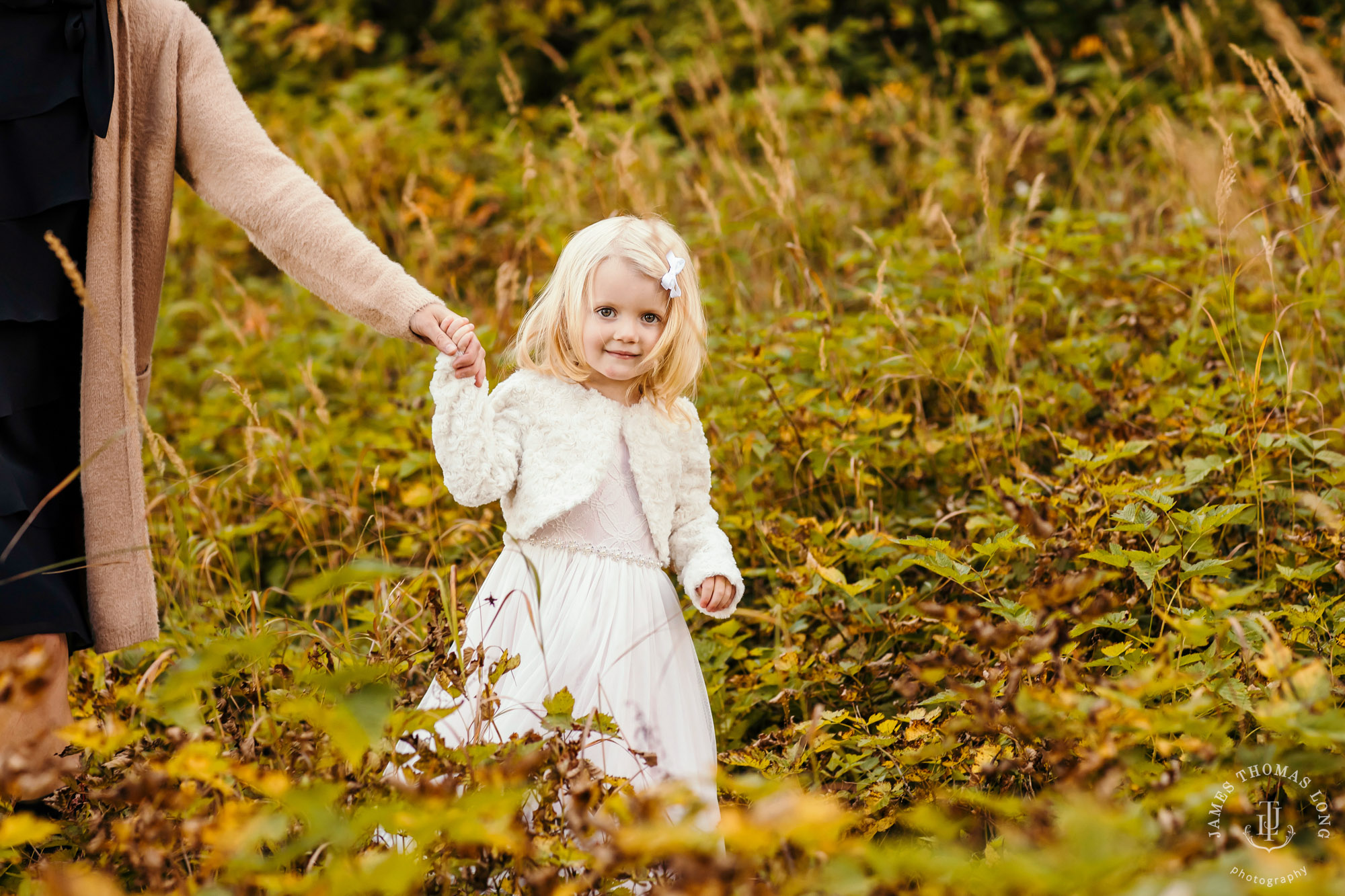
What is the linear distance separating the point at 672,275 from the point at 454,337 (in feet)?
1.33

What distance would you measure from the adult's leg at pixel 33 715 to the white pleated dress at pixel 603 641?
555mm

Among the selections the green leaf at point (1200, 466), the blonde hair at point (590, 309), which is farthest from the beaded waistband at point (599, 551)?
the green leaf at point (1200, 466)

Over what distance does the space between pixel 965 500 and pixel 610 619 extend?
122cm

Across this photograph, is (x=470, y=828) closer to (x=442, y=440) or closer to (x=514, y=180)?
(x=442, y=440)

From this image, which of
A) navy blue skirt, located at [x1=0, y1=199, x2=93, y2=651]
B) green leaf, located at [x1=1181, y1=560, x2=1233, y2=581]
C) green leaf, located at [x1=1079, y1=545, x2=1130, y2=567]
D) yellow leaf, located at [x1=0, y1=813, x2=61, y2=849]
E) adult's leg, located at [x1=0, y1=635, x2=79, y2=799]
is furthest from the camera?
green leaf, located at [x1=1181, y1=560, x2=1233, y2=581]

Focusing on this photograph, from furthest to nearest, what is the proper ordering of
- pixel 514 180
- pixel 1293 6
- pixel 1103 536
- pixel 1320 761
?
pixel 1293 6, pixel 514 180, pixel 1103 536, pixel 1320 761

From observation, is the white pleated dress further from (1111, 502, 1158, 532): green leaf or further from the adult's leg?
(1111, 502, 1158, 532): green leaf

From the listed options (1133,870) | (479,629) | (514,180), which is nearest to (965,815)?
(1133,870)

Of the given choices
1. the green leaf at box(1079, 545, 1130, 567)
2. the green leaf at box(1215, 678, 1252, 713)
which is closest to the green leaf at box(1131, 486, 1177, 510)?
the green leaf at box(1079, 545, 1130, 567)

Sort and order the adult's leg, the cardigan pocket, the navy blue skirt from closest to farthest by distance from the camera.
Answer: the adult's leg
the navy blue skirt
the cardigan pocket

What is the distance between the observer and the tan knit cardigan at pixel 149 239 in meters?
1.73

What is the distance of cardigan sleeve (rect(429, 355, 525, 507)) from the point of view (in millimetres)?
1754

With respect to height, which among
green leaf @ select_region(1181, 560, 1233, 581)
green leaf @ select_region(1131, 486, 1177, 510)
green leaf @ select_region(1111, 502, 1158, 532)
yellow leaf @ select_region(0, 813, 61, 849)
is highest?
yellow leaf @ select_region(0, 813, 61, 849)

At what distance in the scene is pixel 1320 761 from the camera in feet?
3.88
